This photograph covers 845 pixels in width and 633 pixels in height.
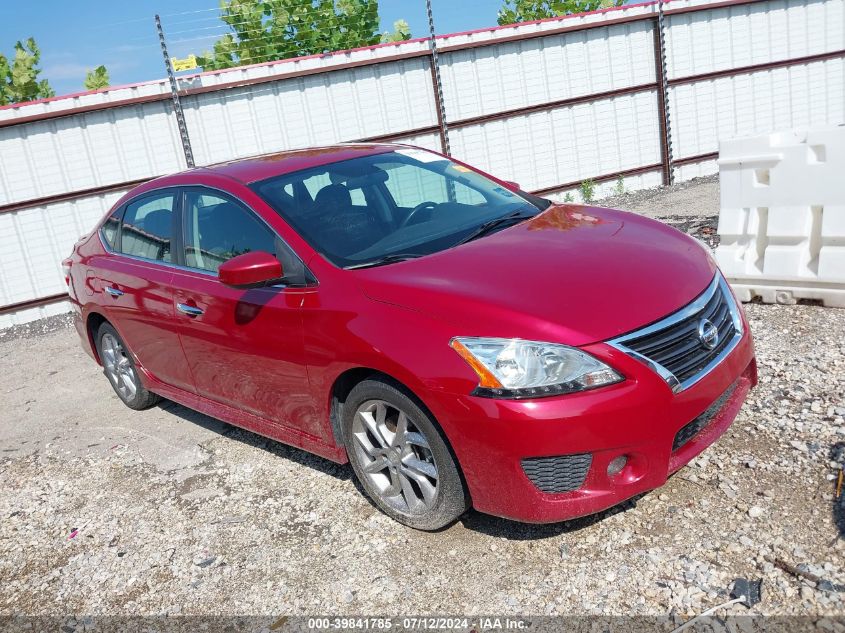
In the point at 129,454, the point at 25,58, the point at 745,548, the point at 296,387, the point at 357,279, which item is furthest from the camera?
the point at 25,58

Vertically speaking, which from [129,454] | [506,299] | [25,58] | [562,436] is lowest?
[129,454]

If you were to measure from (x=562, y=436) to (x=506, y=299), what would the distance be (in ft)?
1.92

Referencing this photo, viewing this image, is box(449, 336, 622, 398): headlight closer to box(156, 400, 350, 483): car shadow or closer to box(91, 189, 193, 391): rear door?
box(156, 400, 350, 483): car shadow

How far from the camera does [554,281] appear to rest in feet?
10.0

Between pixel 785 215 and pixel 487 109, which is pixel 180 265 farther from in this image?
pixel 487 109

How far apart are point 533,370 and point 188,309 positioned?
225cm

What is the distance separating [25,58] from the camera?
104 ft

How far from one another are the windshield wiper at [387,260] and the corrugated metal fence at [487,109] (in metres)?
7.86

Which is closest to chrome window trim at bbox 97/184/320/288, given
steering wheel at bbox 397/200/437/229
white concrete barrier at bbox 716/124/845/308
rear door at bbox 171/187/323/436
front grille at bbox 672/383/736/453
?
rear door at bbox 171/187/323/436

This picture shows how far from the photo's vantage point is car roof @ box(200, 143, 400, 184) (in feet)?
13.7

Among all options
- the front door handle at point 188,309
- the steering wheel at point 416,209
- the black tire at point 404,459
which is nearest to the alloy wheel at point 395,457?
the black tire at point 404,459

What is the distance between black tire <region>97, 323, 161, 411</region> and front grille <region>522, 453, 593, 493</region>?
345cm

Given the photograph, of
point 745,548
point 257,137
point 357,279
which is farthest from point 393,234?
point 257,137

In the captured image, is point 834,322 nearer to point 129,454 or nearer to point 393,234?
point 393,234
